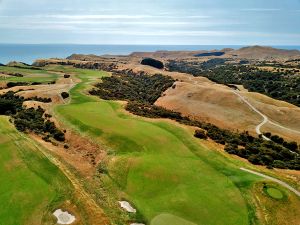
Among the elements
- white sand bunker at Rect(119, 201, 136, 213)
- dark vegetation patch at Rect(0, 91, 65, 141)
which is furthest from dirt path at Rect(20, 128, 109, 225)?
dark vegetation patch at Rect(0, 91, 65, 141)

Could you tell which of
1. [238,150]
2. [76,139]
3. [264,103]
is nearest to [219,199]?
[238,150]

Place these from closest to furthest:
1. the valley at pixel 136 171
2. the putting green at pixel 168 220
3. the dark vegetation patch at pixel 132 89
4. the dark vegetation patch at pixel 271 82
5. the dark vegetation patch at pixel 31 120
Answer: the putting green at pixel 168 220, the valley at pixel 136 171, the dark vegetation patch at pixel 31 120, the dark vegetation patch at pixel 132 89, the dark vegetation patch at pixel 271 82

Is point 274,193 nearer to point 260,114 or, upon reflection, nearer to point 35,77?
point 260,114

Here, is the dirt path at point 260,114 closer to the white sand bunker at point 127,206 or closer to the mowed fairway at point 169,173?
the mowed fairway at point 169,173

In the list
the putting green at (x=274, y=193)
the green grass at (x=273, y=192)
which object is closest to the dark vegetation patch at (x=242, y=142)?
the green grass at (x=273, y=192)

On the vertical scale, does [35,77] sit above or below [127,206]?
below

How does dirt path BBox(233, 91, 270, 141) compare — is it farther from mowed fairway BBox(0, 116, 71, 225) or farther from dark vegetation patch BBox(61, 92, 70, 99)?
mowed fairway BBox(0, 116, 71, 225)

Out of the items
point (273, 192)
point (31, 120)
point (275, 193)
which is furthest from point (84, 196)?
point (31, 120)
